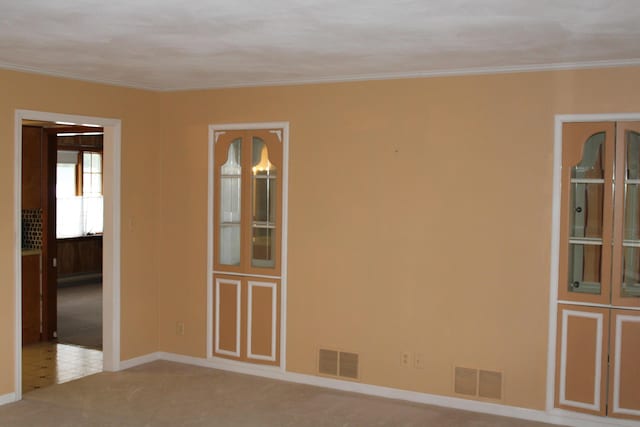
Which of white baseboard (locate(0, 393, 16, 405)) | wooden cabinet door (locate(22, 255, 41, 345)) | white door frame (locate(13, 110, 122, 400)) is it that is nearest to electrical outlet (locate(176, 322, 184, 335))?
white door frame (locate(13, 110, 122, 400))

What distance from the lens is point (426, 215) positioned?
5430mm

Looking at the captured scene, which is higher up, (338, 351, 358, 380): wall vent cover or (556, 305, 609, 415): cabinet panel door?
(556, 305, 609, 415): cabinet panel door

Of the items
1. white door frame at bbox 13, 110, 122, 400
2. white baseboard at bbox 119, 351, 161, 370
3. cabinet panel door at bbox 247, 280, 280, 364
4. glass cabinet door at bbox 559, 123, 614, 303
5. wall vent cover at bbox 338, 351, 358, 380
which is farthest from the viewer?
white baseboard at bbox 119, 351, 161, 370

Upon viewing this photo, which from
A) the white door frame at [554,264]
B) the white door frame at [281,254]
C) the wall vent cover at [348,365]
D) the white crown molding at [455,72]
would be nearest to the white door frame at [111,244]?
the white door frame at [281,254]

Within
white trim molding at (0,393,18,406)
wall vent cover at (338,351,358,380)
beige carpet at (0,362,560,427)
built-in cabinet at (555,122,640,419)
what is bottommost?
beige carpet at (0,362,560,427)

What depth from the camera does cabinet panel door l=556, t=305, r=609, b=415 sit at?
4.91 metres

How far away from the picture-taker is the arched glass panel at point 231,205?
6.32 m

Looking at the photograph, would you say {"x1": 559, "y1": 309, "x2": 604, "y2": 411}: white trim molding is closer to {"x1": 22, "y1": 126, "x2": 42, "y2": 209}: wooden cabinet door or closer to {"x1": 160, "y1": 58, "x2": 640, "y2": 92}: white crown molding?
{"x1": 160, "y1": 58, "x2": 640, "y2": 92}: white crown molding

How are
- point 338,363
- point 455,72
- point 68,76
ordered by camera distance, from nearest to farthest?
1. point 455,72
2. point 68,76
3. point 338,363

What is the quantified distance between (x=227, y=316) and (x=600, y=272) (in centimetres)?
326

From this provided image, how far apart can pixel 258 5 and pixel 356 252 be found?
281cm

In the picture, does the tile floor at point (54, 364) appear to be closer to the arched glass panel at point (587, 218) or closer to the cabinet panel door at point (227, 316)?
the cabinet panel door at point (227, 316)

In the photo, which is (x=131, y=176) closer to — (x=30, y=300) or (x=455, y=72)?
(x=30, y=300)

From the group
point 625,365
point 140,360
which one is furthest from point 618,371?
point 140,360
